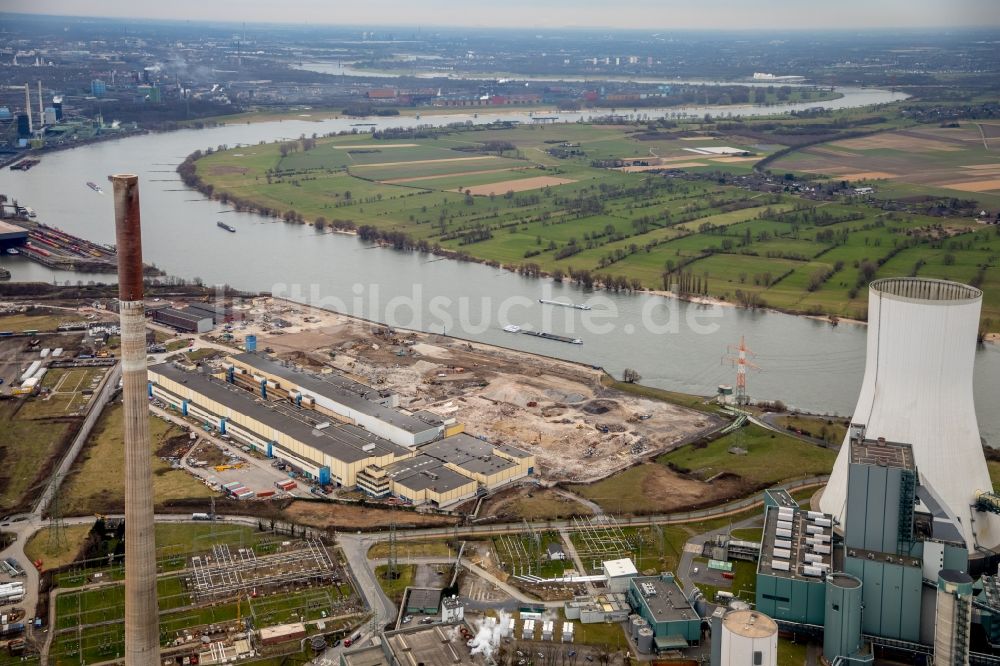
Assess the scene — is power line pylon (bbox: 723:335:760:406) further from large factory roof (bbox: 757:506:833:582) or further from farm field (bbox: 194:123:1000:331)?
large factory roof (bbox: 757:506:833:582)

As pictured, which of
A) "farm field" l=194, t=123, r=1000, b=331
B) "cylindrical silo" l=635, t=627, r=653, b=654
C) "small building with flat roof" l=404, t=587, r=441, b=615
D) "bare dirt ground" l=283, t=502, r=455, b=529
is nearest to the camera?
"cylindrical silo" l=635, t=627, r=653, b=654

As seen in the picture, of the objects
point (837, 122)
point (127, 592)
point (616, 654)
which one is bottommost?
point (616, 654)

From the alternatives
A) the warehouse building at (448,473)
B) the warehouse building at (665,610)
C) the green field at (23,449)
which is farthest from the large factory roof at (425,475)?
the green field at (23,449)

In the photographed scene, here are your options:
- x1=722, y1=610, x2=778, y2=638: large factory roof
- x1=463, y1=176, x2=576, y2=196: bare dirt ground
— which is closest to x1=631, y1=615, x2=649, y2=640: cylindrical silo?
x1=722, y1=610, x2=778, y2=638: large factory roof

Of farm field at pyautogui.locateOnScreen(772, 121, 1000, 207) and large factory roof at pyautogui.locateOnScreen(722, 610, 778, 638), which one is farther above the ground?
farm field at pyautogui.locateOnScreen(772, 121, 1000, 207)

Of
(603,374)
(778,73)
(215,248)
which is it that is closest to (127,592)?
(603,374)

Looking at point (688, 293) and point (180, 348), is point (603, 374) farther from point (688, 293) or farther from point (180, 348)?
point (180, 348)
